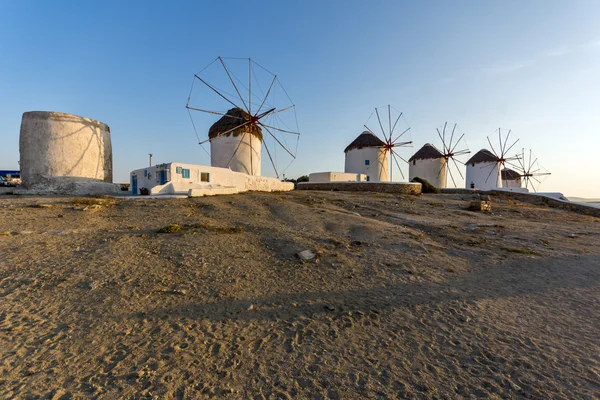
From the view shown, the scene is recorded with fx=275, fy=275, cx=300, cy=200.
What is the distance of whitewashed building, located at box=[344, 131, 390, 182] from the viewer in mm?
31625

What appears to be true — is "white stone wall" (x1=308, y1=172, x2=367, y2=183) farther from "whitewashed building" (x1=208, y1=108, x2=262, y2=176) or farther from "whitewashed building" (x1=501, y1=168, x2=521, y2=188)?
"whitewashed building" (x1=501, y1=168, x2=521, y2=188)

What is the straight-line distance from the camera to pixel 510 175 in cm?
4206

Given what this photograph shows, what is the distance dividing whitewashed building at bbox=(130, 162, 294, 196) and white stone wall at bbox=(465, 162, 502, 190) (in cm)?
3325

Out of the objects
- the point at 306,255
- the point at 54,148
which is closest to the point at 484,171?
the point at 306,255

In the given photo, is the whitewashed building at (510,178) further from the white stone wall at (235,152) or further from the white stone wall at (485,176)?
the white stone wall at (235,152)

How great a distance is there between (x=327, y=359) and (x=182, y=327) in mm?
1540

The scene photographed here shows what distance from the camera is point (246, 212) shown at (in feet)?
31.8

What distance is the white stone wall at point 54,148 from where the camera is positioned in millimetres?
14555

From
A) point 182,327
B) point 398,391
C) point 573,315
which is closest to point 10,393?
point 182,327

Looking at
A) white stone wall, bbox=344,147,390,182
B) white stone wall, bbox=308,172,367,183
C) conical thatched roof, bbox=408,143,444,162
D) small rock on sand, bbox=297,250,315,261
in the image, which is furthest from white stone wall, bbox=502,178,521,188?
small rock on sand, bbox=297,250,315,261

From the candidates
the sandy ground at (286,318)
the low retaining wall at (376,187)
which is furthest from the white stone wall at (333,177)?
the sandy ground at (286,318)

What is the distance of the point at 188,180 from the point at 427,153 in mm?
32000

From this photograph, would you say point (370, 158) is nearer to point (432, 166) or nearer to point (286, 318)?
point (432, 166)

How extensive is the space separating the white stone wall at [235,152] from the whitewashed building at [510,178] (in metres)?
39.3
